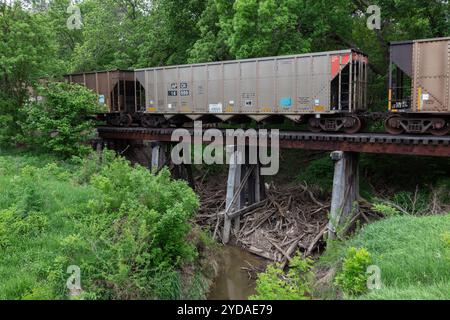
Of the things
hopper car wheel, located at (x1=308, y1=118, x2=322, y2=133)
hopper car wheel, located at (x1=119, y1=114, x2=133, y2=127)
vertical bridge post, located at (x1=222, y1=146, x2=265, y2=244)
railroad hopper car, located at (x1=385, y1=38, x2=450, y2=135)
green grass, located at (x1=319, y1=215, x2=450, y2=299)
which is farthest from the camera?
hopper car wheel, located at (x1=119, y1=114, x2=133, y2=127)

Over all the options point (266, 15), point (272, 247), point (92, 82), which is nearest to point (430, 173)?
point (272, 247)

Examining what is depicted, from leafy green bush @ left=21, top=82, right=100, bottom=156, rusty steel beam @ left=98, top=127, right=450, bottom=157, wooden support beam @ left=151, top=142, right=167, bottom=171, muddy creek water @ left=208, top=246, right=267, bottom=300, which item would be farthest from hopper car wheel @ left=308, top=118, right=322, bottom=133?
leafy green bush @ left=21, top=82, right=100, bottom=156

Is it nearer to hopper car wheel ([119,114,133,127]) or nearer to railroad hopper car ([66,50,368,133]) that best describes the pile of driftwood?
railroad hopper car ([66,50,368,133])


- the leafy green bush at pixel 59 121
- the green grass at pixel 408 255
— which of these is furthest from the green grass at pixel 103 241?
the leafy green bush at pixel 59 121

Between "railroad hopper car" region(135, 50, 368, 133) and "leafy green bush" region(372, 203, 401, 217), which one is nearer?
"leafy green bush" region(372, 203, 401, 217)

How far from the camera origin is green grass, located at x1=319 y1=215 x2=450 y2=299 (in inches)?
246

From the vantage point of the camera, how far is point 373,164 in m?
18.1

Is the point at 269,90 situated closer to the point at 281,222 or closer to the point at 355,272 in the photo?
the point at 281,222

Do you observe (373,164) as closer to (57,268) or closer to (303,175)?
(303,175)

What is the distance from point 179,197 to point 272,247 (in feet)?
15.2

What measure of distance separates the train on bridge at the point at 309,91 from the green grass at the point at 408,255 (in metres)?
4.91

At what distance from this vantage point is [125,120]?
893 inches

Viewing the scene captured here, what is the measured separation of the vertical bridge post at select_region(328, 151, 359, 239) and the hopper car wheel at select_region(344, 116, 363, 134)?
937 millimetres

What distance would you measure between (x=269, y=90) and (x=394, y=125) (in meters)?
4.93
